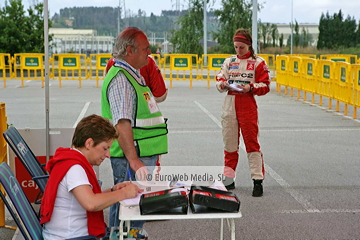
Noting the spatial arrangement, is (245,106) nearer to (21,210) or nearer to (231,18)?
(21,210)

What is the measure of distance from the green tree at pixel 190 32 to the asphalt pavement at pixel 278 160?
2424cm

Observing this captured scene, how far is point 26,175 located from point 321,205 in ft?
10.6

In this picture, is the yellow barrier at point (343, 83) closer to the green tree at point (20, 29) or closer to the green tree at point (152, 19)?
the green tree at point (152, 19)

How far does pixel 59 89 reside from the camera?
870 inches

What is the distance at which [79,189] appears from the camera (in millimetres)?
3375

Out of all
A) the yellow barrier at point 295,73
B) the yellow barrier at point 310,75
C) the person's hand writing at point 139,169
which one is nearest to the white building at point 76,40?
the yellow barrier at point 295,73

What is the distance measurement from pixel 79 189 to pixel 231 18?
132 feet

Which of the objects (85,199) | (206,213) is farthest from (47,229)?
(206,213)

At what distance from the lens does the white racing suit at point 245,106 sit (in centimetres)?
655

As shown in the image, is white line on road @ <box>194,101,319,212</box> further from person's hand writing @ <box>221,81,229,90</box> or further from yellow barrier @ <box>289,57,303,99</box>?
yellow barrier @ <box>289,57,303,99</box>

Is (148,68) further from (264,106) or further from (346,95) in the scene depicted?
(264,106)

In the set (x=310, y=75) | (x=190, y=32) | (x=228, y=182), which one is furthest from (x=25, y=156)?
(x=190, y=32)

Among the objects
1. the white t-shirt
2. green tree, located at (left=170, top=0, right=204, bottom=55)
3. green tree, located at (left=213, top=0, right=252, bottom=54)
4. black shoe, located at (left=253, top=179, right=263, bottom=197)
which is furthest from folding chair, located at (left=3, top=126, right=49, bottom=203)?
green tree, located at (left=170, top=0, right=204, bottom=55)

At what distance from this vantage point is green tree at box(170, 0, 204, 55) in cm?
4228
